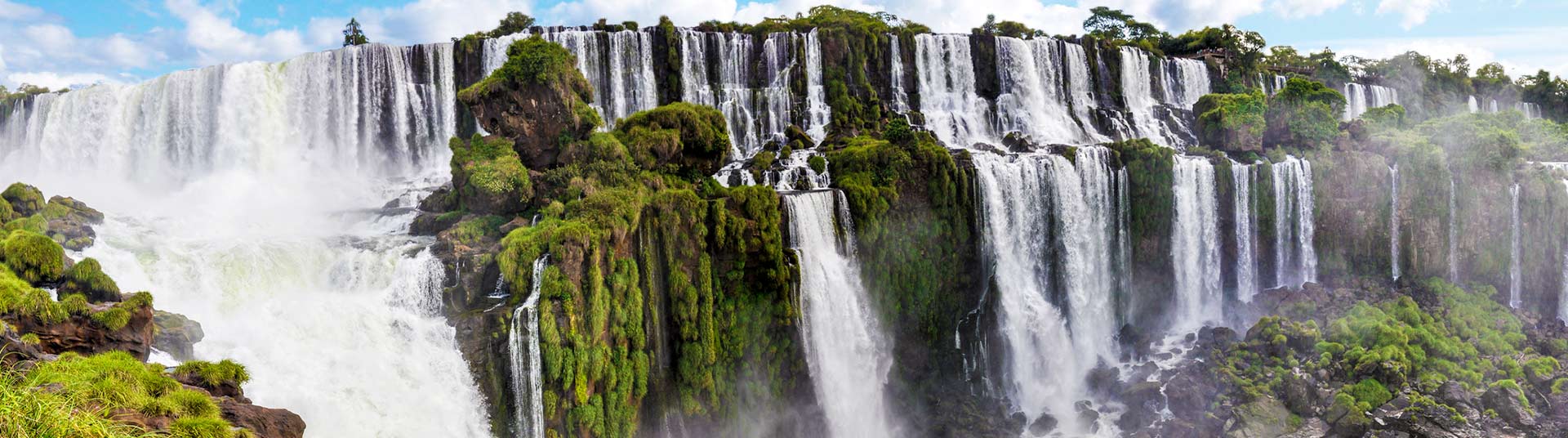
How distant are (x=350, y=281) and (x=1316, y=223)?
32.8 meters

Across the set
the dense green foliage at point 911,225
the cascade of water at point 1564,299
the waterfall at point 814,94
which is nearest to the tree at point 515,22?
the waterfall at point 814,94

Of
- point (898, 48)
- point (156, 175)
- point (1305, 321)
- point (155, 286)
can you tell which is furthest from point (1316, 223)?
point (156, 175)

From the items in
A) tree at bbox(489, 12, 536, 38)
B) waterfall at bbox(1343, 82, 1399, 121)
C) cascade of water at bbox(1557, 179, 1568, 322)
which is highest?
tree at bbox(489, 12, 536, 38)

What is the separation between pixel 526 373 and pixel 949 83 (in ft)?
87.4

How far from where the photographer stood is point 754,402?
23.2 m

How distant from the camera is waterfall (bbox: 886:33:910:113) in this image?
39.1 metres

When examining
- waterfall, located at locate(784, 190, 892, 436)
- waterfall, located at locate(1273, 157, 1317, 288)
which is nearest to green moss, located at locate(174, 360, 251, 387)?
waterfall, located at locate(784, 190, 892, 436)

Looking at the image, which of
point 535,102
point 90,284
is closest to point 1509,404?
point 535,102

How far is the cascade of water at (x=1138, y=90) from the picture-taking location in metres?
42.3

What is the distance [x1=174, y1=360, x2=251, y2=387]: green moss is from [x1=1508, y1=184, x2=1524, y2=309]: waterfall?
132 feet

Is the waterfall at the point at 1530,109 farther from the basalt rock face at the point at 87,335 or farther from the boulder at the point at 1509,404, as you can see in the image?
the basalt rock face at the point at 87,335

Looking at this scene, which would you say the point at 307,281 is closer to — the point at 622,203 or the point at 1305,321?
the point at 622,203

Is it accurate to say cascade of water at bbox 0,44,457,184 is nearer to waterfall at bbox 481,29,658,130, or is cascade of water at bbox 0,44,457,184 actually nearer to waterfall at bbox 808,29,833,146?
waterfall at bbox 481,29,658,130

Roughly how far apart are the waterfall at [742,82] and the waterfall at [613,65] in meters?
1.49
